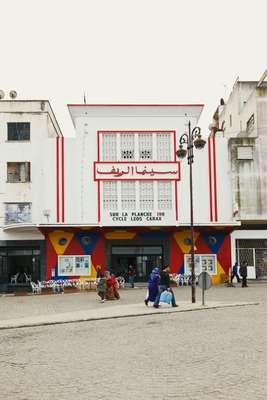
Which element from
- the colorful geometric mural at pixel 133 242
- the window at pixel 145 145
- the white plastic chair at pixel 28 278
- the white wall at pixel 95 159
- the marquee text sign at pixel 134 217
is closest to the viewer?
the marquee text sign at pixel 134 217

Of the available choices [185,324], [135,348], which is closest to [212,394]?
[135,348]

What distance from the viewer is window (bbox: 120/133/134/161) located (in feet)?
119

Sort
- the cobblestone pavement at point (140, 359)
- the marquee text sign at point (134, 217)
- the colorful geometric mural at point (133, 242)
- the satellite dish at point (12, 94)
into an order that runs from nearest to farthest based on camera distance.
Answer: the cobblestone pavement at point (140, 359) → the marquee text sign at point (134, 217) → the colorful geometric mural at point (133, 242) → the satellite dish at point (12, 94)

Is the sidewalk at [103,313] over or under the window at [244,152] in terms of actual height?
under

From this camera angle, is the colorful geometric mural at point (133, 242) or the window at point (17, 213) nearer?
the colorful geometric mural at point (133, 242)

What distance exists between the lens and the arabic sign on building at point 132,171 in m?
36.0

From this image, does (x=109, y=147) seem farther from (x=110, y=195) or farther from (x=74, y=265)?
(x=74, y=265)

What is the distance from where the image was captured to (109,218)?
114ft

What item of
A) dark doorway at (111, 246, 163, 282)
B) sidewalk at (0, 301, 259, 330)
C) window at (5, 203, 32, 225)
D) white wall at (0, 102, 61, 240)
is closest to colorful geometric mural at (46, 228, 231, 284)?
dark doorway at (111, 246, 163, 282)

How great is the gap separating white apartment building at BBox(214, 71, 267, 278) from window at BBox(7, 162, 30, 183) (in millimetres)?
13201

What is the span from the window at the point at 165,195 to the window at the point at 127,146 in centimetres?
262

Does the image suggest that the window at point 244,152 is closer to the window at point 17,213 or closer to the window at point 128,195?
the window at point 128,195

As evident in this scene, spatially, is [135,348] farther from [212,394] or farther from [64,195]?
[64,195]

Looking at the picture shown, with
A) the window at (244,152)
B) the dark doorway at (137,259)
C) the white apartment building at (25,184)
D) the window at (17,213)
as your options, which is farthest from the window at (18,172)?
the window at (244,152)
